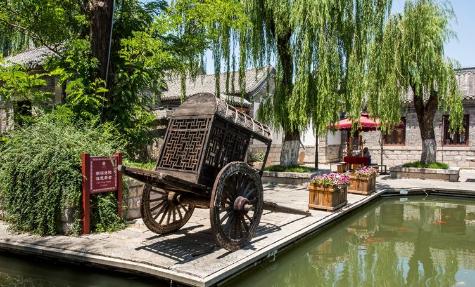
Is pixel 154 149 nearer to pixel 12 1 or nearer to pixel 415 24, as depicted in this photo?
pixel 12 1

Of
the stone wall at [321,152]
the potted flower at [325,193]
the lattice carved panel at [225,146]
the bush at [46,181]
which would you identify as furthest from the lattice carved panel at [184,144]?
the stone wall at [321,152]

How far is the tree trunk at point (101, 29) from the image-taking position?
8.70m

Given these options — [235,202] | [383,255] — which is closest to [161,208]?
[235,202]

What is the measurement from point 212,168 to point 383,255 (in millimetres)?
3462

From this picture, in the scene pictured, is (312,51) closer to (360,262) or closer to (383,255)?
(383,255)

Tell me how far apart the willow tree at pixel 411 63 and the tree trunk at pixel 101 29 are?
8888 millimetres

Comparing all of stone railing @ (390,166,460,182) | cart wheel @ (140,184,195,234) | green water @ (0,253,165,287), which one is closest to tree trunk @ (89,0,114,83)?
cart wheel @ (140,184,195,234)

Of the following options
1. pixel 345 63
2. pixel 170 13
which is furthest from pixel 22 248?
pixel 345 63

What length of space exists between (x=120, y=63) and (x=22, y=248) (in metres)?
5.10

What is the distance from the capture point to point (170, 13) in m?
9.34

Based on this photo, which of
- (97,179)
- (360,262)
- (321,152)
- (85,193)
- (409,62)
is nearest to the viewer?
(85,193)

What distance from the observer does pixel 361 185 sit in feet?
37.7

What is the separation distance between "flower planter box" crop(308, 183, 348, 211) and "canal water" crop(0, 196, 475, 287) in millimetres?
459

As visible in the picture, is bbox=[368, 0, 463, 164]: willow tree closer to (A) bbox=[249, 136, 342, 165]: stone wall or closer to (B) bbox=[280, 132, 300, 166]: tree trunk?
(B) bbox=[280, 132, 300, 166]: tree trunk
